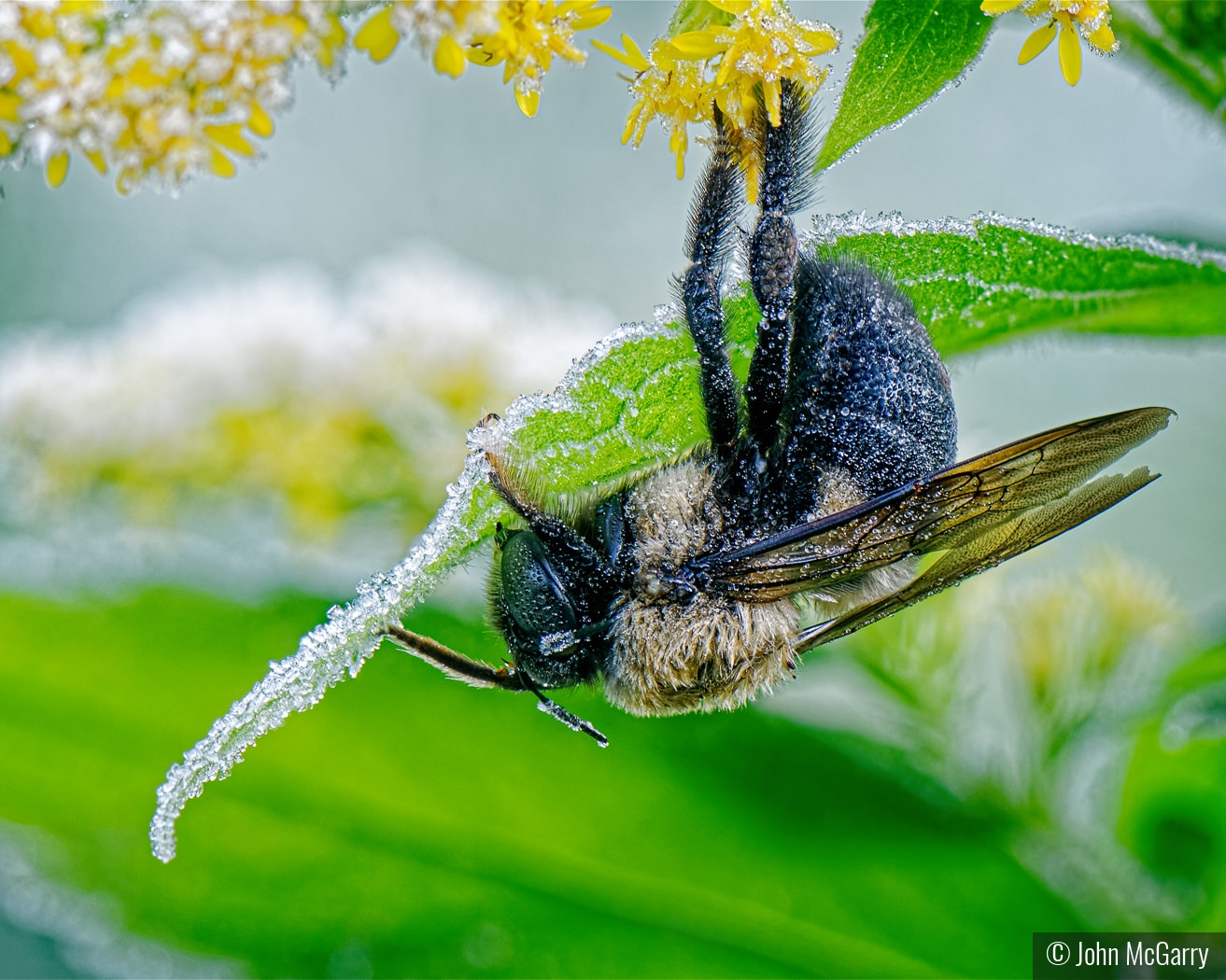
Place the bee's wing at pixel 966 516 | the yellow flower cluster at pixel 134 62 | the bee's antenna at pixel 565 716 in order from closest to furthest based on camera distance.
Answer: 1. the yellow flower cluster at pixel 134 62
2. the bee's wing at pixel 966 516
3. the bee's antenna at pixel 565 716

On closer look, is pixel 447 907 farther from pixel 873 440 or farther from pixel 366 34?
pixel 366 34

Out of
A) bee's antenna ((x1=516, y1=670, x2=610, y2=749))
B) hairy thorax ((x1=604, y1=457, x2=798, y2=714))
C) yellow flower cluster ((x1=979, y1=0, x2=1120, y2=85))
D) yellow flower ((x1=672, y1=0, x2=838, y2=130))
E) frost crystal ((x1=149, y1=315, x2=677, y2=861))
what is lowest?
frost crystal ((x1=149, y1=315, x2=677, y2=861))

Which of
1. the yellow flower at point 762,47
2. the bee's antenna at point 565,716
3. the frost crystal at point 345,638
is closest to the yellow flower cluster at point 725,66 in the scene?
the yellow flower at point 762,47

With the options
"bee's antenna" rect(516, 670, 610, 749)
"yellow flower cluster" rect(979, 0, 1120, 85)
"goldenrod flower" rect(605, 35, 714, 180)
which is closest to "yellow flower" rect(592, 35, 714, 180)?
"goldenrod flower" rect(605, 35, 714, 180)

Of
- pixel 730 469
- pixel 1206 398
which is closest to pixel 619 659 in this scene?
pixel 730 469

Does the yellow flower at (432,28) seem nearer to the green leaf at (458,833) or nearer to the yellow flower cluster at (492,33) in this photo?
the yellow flower cluster at (492,33)

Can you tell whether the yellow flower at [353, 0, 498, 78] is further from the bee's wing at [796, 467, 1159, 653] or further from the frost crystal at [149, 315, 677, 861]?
the bee's wing at [796, 467, 1159, 653]

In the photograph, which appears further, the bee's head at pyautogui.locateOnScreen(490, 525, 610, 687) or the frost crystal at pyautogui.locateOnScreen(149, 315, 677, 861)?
the bee's head at pyautogui.locateOnScreen(490, 525, 610, 687)

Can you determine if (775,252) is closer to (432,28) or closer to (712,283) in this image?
(712,283)
